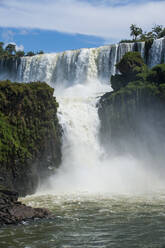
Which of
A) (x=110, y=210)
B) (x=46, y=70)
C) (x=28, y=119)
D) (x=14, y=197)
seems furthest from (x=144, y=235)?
(x=46, y=70)

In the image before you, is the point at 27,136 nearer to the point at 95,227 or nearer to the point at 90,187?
the point at 90,187

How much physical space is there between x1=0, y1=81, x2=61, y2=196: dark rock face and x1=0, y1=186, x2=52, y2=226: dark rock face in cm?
400

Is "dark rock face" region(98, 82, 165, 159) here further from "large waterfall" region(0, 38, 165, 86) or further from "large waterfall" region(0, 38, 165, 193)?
"large waterfall" region(0, 38, 165, 86)

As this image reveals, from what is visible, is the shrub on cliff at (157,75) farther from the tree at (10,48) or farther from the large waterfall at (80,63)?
the tree at (10,48)

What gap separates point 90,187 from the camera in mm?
Result: 21688

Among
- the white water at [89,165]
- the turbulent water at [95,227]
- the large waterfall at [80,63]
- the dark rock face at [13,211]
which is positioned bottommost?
the turbulent water at [95,227]

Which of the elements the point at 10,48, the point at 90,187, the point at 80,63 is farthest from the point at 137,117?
the point at 10,48

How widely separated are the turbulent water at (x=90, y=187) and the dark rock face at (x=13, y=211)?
0.53 meters

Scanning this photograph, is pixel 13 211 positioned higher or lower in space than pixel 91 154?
lower

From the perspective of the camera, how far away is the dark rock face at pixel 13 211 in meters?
12.7

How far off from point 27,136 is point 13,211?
8.09 m

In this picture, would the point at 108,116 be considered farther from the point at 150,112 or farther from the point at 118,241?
the point at 118,241

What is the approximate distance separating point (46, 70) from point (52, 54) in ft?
8.04

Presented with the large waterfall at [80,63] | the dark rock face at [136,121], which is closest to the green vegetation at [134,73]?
the dark rock face at [136,121]
